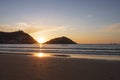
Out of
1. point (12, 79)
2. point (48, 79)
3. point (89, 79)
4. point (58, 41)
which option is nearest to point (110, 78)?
point (89, 79)

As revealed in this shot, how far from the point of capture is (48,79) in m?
8.52

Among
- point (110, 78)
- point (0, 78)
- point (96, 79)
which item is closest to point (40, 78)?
point (0, 78)

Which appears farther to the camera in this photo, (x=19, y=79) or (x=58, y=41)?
(x=58, y=41)

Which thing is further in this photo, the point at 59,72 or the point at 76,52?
the point at 76,52

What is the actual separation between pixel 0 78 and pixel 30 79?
126cm

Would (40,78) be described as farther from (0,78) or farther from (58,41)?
(58,41)

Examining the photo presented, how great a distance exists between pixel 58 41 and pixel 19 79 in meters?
A: 190

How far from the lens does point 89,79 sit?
337 inches

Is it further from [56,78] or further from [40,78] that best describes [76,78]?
[40,78]

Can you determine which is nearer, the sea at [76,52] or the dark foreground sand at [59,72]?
the dark foreground sand at [59,72]

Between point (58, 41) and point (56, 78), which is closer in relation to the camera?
point (56, 78)

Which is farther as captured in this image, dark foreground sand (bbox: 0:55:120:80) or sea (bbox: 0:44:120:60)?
sea (bbox: 0:44:120:60)

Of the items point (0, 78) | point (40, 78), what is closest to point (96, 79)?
point (40, 78)

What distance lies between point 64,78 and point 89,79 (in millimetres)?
1050
